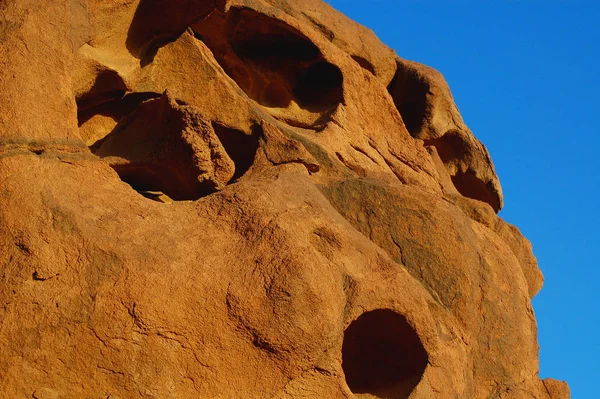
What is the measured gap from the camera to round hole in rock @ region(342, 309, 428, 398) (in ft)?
20.1

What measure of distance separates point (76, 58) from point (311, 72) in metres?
2.85

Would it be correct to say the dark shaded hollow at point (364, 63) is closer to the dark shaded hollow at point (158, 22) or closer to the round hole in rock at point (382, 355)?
A: the dark shaded hollow at point (158, 22)

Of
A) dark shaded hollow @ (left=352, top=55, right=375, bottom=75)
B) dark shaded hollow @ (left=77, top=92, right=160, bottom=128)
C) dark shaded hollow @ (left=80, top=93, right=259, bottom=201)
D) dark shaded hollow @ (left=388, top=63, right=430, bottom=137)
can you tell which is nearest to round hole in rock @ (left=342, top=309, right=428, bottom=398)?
dark shaded hollow @ (left=80, top=93, right=259, bottom=201)

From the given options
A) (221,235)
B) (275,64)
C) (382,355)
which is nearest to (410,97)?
(275,64)

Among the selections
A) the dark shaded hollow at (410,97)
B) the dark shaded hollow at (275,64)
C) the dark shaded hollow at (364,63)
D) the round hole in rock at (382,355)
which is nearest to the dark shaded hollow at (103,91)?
the dark shaded hollow at (275,64)

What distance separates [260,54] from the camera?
28.8 ft

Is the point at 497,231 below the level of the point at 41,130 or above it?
above

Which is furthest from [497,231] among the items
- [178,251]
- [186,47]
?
[178,251]

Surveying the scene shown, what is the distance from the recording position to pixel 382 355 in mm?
6355

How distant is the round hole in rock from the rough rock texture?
0.05ft

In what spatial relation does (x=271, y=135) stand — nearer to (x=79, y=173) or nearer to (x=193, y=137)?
(x=193, y=137)

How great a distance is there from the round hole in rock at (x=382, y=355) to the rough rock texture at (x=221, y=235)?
14 mm

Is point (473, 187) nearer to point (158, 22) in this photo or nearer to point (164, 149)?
point (158, 22)

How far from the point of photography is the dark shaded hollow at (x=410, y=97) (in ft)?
31.7
